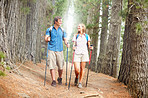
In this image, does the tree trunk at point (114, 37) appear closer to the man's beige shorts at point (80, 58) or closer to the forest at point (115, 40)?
the forest at point (115, 40)

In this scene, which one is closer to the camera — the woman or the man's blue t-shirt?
the man's blue t-shirt

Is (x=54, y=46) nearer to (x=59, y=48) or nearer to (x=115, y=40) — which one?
(x=59, y=48)

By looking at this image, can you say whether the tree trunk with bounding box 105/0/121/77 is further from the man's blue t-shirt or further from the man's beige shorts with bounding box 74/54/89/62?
the man's blue t-shirt

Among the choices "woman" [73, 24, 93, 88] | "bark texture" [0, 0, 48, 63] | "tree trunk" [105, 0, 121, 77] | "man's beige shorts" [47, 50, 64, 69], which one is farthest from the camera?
"tree trunk" [105, 0, 121, 77]

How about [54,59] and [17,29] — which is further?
[17,29]

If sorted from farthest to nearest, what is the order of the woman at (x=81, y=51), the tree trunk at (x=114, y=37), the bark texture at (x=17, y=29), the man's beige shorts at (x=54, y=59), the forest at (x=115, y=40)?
the tree trunk at (x=114, y=37)
the woman at (x=81, y=51)
the man's beige shorts at (x=54, y=59)
the bark texture at (x=17, y=29)
the forest at (x=115, y=40)

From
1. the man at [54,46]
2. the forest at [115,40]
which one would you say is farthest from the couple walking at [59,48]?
the forest at [115,40]

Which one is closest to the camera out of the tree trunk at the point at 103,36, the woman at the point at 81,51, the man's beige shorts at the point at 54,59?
the man's beige shorts at the point at 54,59

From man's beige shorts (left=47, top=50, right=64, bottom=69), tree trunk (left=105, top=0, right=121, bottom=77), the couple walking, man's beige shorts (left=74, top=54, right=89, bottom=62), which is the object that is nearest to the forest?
tree trunk (left=105, top=0, right=121, bottom=77)

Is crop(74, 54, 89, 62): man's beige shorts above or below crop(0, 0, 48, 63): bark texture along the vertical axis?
below

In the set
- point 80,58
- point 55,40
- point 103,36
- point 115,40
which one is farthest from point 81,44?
point 103,36

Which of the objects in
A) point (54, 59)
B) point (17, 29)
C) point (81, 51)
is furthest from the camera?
A: point (17, 29)

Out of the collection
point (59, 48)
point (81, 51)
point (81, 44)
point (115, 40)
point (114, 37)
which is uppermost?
point (114, 37)

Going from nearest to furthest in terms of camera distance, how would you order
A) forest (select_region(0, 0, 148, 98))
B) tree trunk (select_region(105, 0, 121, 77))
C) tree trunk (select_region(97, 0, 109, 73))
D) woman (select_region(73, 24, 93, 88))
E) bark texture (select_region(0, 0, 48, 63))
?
forest (select_region(0, 0, 148, 98)), bark texture (select_region(0, 0, 48, 63)), woman (select_region(73, 24, 93, 88)), tree trunk (select_region(105, 0, 121, 77)), tree trunk (select_region(97, 0, 109, 73))
